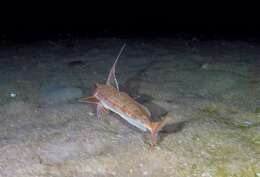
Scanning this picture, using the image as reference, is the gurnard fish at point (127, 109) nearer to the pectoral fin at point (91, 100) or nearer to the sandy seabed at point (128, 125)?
the pectoral fin at point (91, 100)

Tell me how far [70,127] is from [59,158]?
69 cm

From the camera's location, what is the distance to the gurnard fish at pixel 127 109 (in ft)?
12.0

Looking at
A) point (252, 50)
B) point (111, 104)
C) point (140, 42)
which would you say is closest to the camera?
point (111, 104)

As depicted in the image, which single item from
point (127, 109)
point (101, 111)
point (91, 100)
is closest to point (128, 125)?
point (101, 111)

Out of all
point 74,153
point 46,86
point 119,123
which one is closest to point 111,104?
point 119,123

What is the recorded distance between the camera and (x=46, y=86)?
18.9 feet

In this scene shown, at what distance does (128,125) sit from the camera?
175 inches

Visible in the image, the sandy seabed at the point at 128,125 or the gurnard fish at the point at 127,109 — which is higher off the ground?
the gurnard fish at the point at 127,109

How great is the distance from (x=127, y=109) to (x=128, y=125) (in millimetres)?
589

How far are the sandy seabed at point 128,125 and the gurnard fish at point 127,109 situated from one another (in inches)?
9.2

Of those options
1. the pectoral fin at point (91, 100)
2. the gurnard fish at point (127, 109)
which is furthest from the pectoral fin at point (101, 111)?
the pectoral fin at point (91, 100)

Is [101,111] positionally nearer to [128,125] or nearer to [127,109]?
[128,125]

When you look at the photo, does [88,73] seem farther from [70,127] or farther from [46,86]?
[70,127]

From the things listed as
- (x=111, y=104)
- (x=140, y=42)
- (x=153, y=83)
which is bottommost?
(x=140, y=42)
